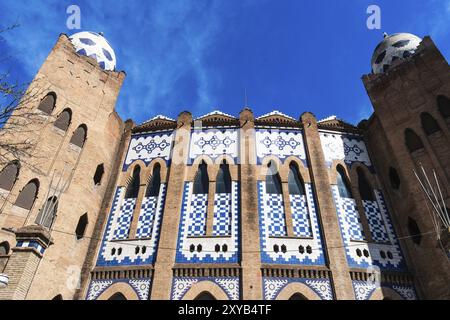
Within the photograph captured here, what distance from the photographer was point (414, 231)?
33.7 ft

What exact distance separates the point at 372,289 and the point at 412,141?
4697 millimetres

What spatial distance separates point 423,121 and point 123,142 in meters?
9.96

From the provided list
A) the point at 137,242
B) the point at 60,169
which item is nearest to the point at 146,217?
the point at 137,242

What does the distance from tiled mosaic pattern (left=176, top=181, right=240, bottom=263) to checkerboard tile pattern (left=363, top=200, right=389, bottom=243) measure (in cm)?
396

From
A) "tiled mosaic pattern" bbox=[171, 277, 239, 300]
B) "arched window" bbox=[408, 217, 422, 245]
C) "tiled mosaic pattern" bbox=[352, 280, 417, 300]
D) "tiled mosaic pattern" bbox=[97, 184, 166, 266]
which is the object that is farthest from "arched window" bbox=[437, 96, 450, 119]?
"tiled mosaic pattern" bbox=[97, 184, 166, 266]

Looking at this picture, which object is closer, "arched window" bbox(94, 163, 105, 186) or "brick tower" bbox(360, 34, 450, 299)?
"brick tower" bbox(360, 34, 450, 299)

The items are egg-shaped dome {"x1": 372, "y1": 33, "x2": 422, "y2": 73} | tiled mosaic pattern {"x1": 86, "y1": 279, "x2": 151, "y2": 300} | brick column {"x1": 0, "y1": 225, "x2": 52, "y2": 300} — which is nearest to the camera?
brick column {"x1": 0, "y1": 225, "x2": 52, "y2": 300}

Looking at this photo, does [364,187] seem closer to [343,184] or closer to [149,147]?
[343,184]

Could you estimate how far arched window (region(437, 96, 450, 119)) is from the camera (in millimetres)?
10648

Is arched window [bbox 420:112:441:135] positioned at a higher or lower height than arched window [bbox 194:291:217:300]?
higher

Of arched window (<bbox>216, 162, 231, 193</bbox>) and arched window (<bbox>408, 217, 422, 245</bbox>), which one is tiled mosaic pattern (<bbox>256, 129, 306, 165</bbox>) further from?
arched window (<bbox>408, 217, 422, 245</bbox>)
